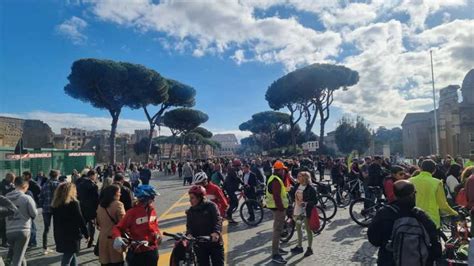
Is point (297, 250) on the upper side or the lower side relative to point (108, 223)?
lower

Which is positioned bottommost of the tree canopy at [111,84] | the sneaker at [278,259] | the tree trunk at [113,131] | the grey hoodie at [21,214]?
the sneaker at [278,259]

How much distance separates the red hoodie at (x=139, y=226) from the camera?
4.33m

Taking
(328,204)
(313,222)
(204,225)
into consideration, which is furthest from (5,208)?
(328,204)

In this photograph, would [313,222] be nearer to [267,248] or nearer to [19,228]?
[267,248]

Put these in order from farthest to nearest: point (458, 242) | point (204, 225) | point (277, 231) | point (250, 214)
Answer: point (250, 214)
point (277, 231)
point (458, 242)
point (204, 225)

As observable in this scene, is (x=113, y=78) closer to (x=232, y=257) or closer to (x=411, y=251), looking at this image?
(x=232, y=257)

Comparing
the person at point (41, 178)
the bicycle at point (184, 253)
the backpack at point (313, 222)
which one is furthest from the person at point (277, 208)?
the person at point (41, 178)

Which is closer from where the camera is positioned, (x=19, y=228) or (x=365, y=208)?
(x=19, y=228)

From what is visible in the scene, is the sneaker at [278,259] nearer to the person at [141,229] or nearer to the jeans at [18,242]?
the person at [141,229]

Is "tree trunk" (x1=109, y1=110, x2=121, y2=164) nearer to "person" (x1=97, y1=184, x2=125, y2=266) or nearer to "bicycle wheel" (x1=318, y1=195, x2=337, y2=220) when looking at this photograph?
"bicycle wheel" (x1=318, y1=195, x2=337, y2=220)

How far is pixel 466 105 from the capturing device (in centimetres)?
6047

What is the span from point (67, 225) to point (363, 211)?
709 centimetres

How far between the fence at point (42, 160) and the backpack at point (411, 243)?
12.9 metres

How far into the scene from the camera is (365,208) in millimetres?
9906
